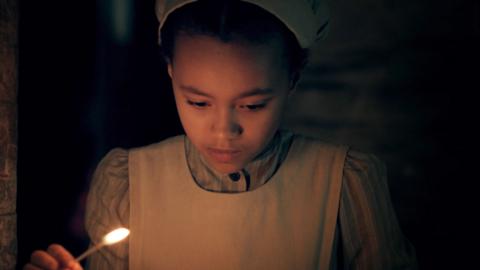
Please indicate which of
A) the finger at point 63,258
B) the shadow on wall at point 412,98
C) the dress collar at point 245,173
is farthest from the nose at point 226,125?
the shadow on wall at point 412,98

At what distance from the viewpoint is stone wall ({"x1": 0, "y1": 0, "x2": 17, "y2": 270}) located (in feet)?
4.58

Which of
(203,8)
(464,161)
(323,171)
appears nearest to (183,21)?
(203,8)

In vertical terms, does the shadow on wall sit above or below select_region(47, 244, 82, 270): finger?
above

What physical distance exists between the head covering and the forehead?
0.27 feet

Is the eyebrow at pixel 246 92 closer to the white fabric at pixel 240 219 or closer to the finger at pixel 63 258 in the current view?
the white fabric at pixel 240 219

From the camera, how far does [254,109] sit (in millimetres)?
1422

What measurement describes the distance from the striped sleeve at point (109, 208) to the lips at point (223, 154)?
0.38m

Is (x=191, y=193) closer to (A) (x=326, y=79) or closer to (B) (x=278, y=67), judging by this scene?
(B) (x=278, y=67)

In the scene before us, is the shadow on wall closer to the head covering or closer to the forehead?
the head covering

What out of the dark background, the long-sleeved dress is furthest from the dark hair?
the dark background

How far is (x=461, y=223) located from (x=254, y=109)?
1109 millimetres

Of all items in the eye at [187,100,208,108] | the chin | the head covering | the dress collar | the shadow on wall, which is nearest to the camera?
the head covering

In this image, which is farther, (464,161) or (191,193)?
(464,161)

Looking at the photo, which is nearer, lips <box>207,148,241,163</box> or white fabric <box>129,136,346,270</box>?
lips <box>207,148,241,163</box>
